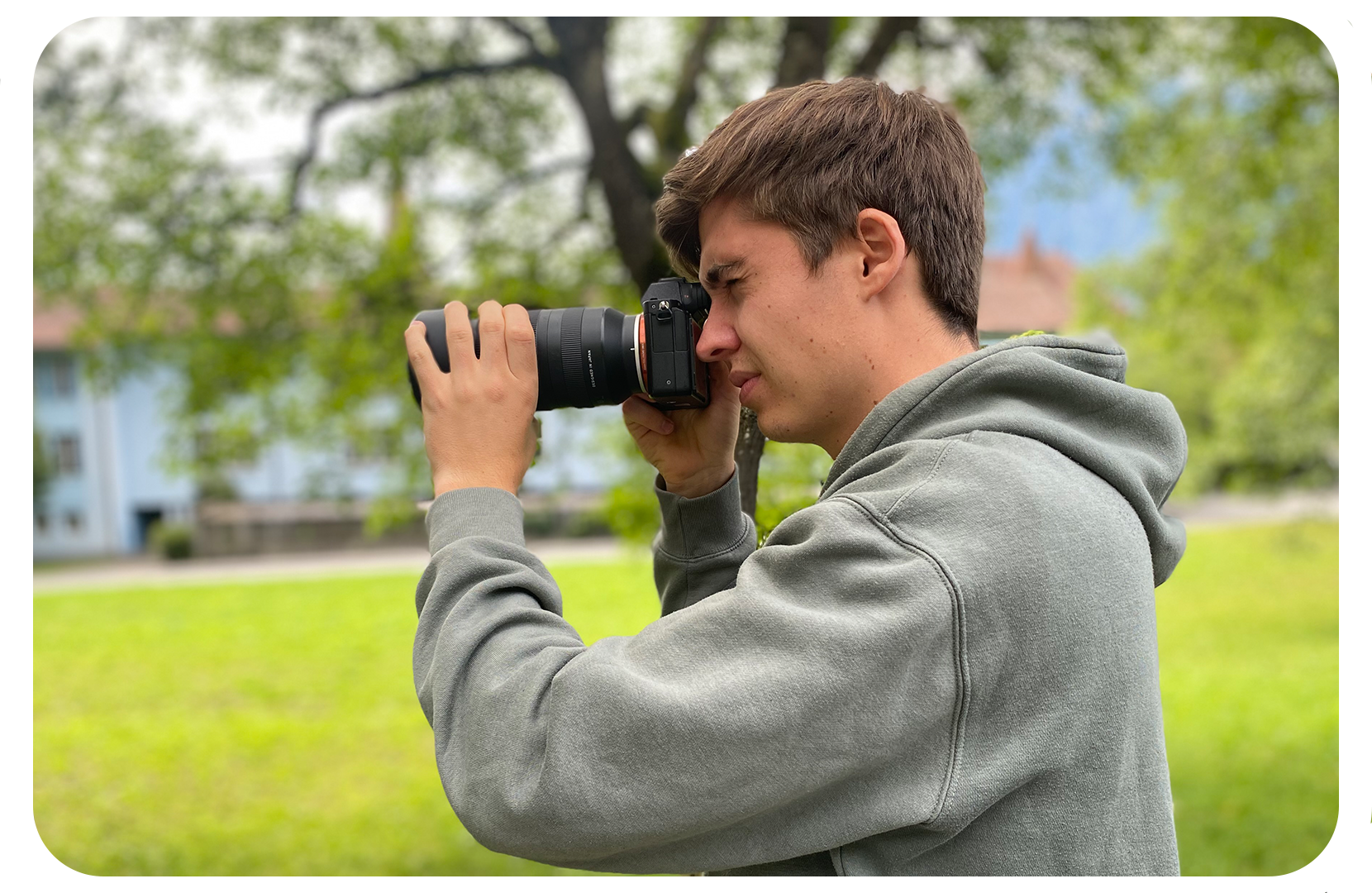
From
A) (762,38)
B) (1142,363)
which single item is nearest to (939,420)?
(762,38)

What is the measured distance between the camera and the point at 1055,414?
115 centimetres

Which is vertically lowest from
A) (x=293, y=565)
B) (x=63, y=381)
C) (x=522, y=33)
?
(x=293, y=565)

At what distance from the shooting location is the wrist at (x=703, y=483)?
1699mm

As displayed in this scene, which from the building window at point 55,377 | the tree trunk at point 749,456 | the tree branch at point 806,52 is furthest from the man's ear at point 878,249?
the building window at point 55,377

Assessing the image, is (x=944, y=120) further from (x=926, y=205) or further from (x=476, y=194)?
(x=476, y=194)

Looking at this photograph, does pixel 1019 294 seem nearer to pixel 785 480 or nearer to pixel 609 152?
pixel 609 152

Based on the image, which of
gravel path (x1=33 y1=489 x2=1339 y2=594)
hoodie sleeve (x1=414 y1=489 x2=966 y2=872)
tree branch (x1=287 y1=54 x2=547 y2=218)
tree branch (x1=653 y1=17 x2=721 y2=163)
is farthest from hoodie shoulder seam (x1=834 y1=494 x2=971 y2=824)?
gravel path (x1=33 y1=489 x2=1339 y2=594)

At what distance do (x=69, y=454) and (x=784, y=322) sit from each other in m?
30.0

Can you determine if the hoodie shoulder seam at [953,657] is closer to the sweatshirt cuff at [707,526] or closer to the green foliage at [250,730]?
the sweatshirt cuff at [707,526]

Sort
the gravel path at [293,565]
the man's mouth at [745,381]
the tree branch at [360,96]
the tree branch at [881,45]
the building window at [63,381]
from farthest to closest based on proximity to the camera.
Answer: the building window at [63,381], the gravel path at [293,565], the tree branch at [360,96], the tree branch at [881,45], the man's mouth at [745,381]

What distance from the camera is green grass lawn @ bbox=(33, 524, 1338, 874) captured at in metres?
7.36

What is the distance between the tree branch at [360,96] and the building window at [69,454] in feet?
83.1

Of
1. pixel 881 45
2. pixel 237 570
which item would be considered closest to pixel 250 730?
pixel 881 45

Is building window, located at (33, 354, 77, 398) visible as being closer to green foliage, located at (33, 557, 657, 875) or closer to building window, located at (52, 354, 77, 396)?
building window, located at (52, 354, 77, 396)
